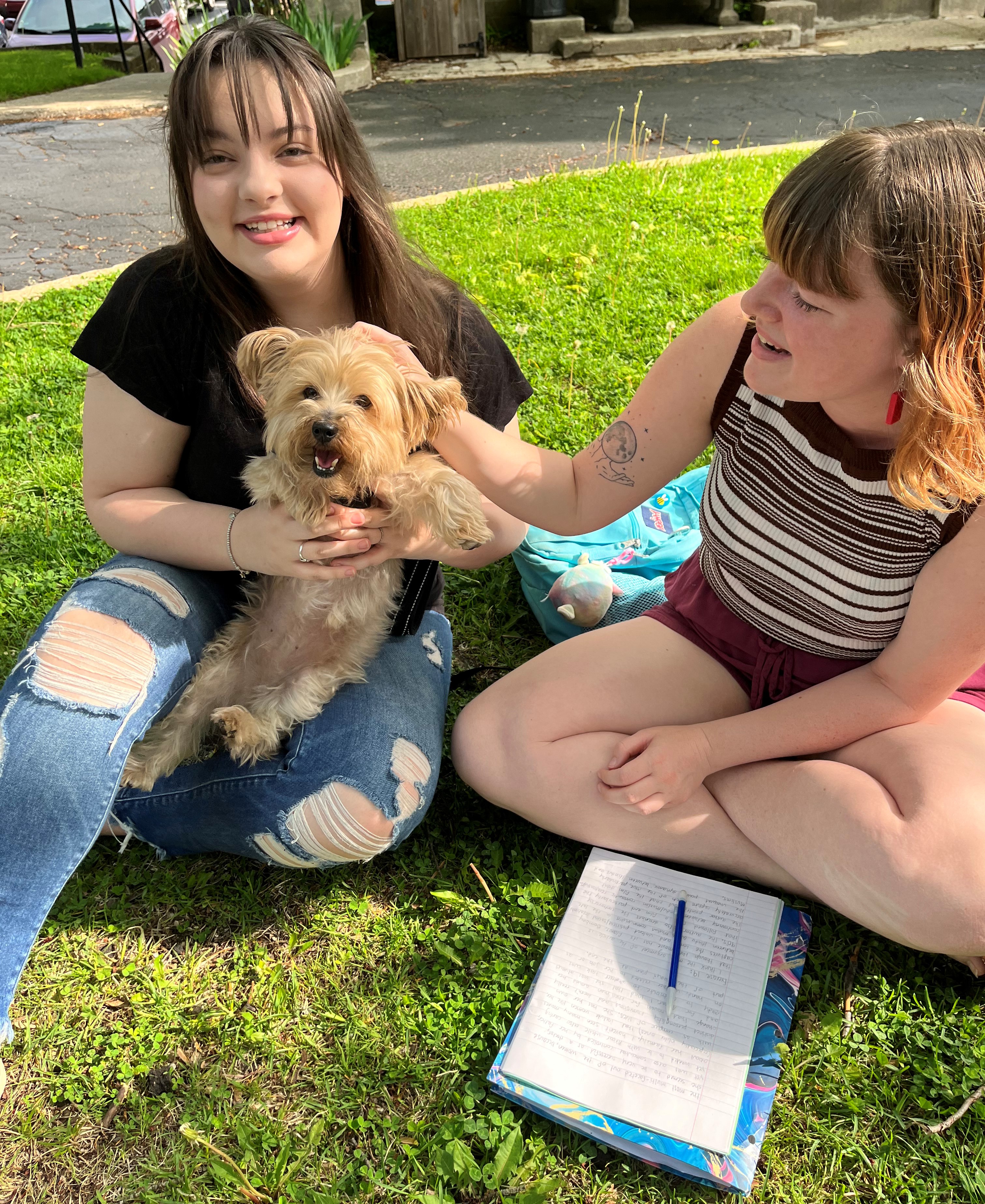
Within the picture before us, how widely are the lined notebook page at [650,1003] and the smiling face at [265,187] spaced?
1812 millimetres

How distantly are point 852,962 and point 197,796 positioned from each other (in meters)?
1.78

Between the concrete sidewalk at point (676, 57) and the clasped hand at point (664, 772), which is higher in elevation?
the concrete sidewalk at point (676, 57)

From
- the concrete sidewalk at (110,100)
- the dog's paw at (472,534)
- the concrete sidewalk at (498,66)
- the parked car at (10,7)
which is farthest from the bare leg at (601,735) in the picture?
the parked car at (10,7)

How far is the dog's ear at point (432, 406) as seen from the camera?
2451 millimetres

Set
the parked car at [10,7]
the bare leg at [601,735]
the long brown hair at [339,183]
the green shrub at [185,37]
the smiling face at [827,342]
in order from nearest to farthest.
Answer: the smiling face at [827,342]
the long brown hair at [339,183]
the bare leg at [601,735]
the green shrub at [185,37]
the parked car at [10,7]

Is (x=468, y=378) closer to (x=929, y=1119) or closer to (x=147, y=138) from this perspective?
(x=929, y=1119)

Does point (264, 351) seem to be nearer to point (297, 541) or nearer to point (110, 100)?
point (297, 541)

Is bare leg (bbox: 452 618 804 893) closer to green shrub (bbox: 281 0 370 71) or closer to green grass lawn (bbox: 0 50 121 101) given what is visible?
green shrub (bbox: 281 0 370 71)

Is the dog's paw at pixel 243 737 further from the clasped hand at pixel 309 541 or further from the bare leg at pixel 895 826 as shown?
the bare leg at pixel 895 826

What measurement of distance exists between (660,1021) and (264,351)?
6.38 ft

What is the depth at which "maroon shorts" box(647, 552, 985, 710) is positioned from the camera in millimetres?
2523

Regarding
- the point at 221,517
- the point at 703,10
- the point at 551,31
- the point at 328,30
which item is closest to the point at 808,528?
the point at 221,517

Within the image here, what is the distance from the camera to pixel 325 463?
241 centimetres

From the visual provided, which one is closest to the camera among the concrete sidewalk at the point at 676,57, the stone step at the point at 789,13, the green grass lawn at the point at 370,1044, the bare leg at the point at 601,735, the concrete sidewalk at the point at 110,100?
the green grass lawn at the point at 370,1044
